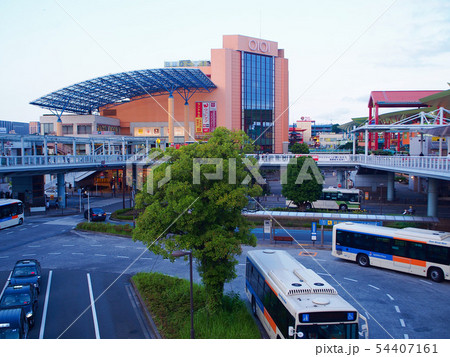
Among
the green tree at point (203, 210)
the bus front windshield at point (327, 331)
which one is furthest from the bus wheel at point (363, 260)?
the bus front windshield at point (327, 331)

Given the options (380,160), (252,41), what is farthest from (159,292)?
(252,41)

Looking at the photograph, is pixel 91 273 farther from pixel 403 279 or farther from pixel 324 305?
pixel 403 279

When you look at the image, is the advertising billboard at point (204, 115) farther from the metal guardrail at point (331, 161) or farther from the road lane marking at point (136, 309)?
the road lane marking at point (136, 309)

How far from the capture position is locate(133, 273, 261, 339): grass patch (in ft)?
34.7

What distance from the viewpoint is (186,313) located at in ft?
39.9

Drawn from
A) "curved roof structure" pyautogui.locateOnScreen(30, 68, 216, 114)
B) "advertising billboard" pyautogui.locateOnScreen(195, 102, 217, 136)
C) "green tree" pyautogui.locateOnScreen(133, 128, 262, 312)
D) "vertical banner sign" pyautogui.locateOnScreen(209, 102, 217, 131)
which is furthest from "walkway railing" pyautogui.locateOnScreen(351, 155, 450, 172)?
"advertising billboard" pyautogui.locateOnScreen(195, 102, 217, 136)

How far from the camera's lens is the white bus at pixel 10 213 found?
27422mm

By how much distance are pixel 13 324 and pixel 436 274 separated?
1574cm

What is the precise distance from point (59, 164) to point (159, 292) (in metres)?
23.7

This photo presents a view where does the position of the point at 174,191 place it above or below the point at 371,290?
above

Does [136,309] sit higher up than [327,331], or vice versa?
[327,331]

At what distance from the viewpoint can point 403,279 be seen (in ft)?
53.6

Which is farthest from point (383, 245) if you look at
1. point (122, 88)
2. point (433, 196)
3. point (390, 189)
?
point (122, 88)

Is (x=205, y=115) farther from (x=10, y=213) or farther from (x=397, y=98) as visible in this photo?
(x=10, y=213)
